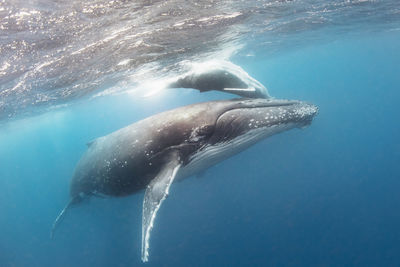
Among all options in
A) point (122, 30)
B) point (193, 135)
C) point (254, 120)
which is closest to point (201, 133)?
point (193, 135)

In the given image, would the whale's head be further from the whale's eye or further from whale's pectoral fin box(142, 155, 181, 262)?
whale's pectoral fin box(142, 155, 181, 262)

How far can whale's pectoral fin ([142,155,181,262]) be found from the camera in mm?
3834

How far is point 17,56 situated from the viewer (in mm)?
9883

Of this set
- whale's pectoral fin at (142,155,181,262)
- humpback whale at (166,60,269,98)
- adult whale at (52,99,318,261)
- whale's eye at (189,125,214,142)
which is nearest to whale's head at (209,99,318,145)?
adult whale at (52,99,318,261)

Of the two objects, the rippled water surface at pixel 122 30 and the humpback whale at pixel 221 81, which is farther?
the rippled water surface at pixel 122 30

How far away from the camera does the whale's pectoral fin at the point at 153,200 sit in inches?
151

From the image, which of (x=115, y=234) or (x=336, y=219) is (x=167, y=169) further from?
(x=336, y=219)

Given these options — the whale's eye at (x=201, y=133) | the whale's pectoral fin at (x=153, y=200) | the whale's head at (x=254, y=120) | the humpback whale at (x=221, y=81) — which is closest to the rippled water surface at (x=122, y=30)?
the humpback whale at (x=221, y=81)

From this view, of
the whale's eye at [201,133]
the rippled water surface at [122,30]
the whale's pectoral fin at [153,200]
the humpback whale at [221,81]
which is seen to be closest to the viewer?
the whale's pectoral fin at [153,200]

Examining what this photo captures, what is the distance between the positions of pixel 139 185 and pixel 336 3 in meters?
17.5

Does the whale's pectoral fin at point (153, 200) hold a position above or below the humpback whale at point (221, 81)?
below

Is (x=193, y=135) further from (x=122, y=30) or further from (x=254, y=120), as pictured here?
(x=122, y=30)

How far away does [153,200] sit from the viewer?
404 cm

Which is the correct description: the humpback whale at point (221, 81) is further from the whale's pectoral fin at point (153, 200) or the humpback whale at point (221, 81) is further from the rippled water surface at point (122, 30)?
the rippled water surface at point (122, 30)
